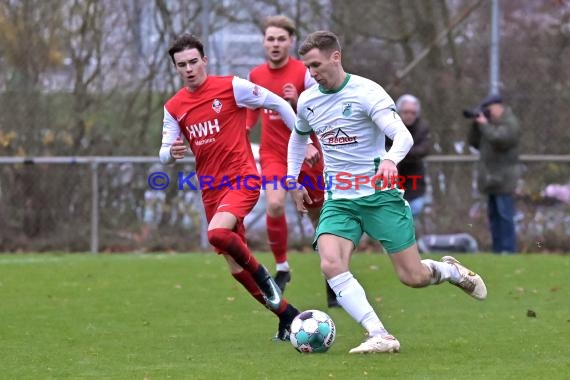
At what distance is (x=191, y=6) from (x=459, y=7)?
3.28 metres

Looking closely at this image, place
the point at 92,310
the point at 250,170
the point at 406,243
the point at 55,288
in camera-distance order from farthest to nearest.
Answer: the point at 55,288 → the point at 92,310 → the point at 250,170 → the point at 406,243

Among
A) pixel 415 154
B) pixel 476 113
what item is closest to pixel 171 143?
pixel 415 154

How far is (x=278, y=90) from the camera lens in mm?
9219

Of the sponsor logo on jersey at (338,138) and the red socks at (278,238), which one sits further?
the red socks at (278,238)

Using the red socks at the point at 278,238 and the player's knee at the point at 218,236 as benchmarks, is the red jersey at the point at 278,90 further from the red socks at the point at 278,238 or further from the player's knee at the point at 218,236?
the player's knee at the point at 218,236

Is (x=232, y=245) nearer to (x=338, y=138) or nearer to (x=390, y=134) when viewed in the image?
(x=338, y=138)

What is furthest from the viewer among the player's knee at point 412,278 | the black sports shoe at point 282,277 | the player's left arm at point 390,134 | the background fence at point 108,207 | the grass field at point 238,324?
the background fence at point 108,207

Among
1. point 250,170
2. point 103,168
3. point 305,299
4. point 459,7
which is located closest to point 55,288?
point 305,299

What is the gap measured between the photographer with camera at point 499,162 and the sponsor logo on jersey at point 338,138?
6752mm

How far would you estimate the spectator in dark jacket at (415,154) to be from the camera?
43.4ft

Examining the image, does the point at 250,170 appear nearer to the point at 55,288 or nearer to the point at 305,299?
the point at 305,299

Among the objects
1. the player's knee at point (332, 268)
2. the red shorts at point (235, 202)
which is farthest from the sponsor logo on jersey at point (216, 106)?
the player's knee at point (332, 268)

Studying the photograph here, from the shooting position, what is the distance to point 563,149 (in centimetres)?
1447

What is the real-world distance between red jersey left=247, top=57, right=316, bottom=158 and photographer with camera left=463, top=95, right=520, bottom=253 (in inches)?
181
